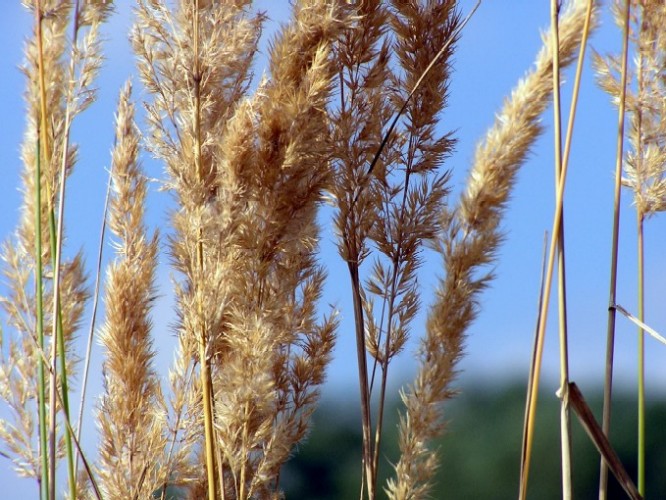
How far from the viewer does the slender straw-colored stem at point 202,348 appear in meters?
1.43

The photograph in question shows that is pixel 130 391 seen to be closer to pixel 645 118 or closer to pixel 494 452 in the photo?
pixel 645 118

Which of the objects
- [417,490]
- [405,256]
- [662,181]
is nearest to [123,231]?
[405,256]

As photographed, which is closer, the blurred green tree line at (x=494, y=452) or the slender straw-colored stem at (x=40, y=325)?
the slender straw-colored stem at (x=40, y=325)

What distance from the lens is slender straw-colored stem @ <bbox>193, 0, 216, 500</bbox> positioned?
1433 mm

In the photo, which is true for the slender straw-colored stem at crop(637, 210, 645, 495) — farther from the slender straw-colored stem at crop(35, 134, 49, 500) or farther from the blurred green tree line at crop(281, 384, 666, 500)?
Result: the blurred green tree line at crop(281, 384, 666, 500)

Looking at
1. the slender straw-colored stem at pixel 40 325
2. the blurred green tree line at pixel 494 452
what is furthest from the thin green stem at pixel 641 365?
the blurred green tree line at pixel 494 452

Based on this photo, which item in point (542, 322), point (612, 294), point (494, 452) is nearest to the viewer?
point (542, 322)

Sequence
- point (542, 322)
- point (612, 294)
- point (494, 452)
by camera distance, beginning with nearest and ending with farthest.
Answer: point (542, 322) → point (612, 294) → point (494, 452)

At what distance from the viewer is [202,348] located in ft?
4.89

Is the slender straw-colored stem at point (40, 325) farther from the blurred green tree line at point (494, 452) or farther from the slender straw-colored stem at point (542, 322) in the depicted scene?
the blurred green tree line at point (494, 452)

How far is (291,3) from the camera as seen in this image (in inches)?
60.2

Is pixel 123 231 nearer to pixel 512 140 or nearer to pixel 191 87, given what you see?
pixel 191 87

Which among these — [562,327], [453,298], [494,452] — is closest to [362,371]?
→ [453,298]

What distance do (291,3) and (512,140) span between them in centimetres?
55
